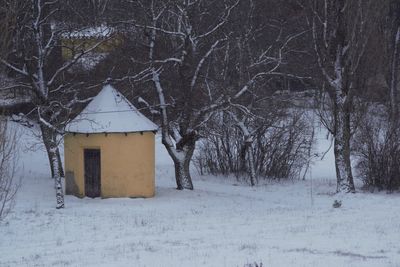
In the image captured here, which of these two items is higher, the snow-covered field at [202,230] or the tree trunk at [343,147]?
the tree trunk at [343,147]

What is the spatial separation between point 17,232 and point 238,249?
608cm

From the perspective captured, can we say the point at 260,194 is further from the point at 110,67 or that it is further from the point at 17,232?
the point at 17,232

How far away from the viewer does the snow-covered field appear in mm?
11102

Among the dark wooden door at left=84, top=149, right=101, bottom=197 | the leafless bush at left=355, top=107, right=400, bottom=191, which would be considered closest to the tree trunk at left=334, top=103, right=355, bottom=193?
the leafless bush at left=355, top=107, right=400, bottom=191

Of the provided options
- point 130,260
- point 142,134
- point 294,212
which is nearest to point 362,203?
point 294,212

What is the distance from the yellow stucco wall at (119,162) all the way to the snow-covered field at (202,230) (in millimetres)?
560

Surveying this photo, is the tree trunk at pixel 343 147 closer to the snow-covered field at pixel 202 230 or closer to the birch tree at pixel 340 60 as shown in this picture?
the birch tree at pixel 340 60

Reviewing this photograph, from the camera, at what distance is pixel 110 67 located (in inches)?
997

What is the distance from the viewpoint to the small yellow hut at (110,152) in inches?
851

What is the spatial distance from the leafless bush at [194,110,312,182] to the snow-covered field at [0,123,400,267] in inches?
199

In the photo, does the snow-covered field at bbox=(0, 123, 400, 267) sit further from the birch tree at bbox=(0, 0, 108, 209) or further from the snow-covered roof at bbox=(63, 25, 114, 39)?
the snow-covered roof at bbox=(63, 25, 114, 39)

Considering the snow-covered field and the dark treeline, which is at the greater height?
the dark treeline

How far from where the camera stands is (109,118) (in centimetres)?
2188

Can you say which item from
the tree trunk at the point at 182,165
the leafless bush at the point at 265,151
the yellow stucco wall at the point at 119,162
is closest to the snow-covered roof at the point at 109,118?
the yellow stucco wall at the point at 119,162
